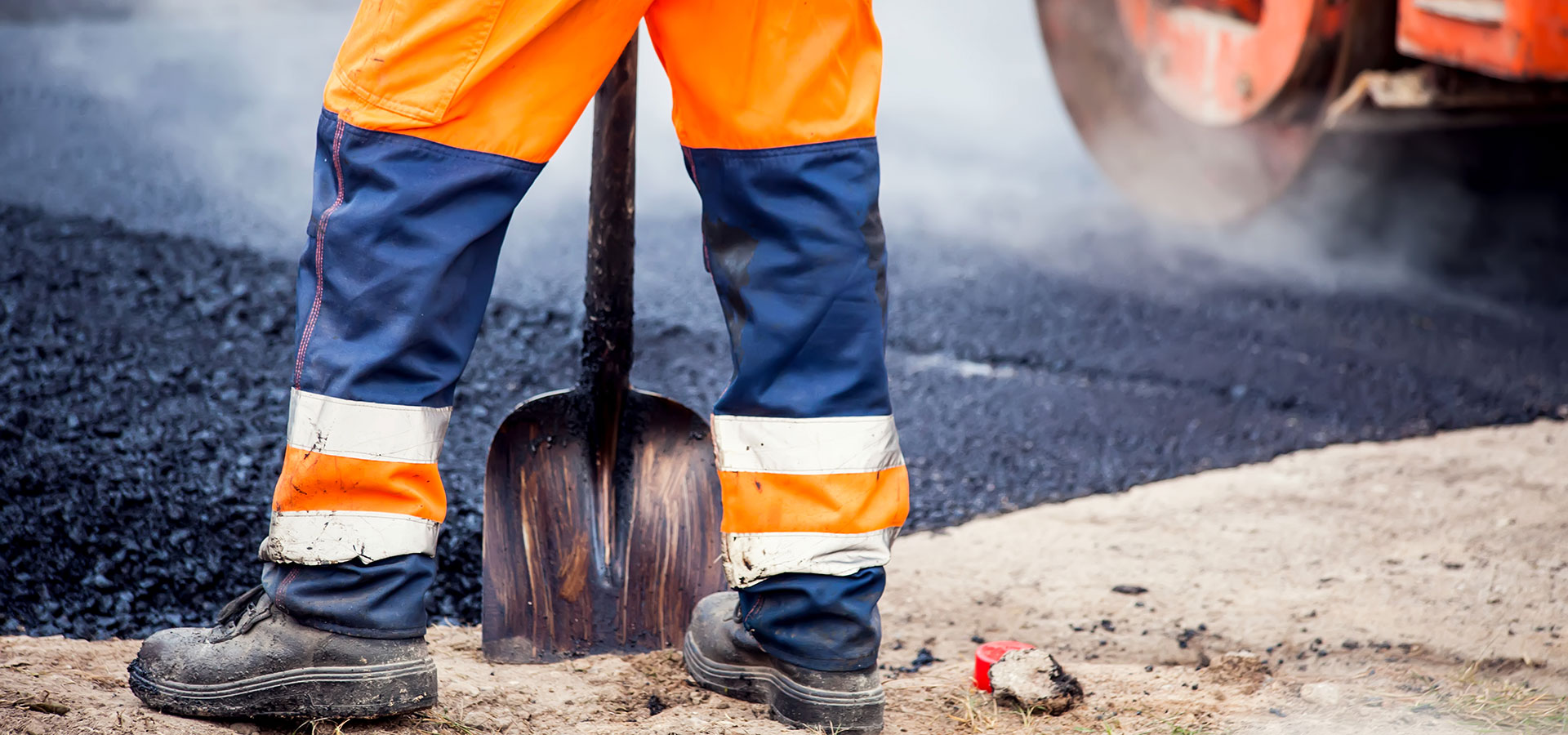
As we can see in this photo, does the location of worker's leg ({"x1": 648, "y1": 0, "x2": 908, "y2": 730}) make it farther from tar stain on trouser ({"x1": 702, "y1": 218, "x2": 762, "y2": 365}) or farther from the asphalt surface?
the asphalt surface

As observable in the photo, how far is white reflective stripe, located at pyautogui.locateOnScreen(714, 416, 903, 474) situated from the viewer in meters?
1.51

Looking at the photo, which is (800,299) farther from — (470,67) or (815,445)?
(470,67)

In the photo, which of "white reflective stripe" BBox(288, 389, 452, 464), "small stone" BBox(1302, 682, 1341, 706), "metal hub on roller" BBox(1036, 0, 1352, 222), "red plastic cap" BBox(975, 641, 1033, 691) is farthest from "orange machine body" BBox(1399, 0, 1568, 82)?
"white reflective stripe" BBox(288, 389, 452, 464)

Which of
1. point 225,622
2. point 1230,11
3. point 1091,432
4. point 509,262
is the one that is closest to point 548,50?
point 225,622

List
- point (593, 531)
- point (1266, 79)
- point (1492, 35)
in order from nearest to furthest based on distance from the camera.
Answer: point (593, 531) → point (1492, 35) → point (1266, 79)

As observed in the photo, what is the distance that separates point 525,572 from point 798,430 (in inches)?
21.4

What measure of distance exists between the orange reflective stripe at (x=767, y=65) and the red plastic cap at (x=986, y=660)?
721mm

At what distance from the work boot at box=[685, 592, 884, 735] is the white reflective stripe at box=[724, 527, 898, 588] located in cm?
14

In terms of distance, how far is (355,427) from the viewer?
1380 mm

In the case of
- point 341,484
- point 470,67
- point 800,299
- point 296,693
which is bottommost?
point 296,693

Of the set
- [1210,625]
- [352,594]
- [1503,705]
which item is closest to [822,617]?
[352,594]

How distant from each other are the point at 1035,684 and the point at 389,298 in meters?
0.93

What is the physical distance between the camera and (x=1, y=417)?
7.65 ft

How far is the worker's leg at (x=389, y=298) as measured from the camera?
4.44 ft
